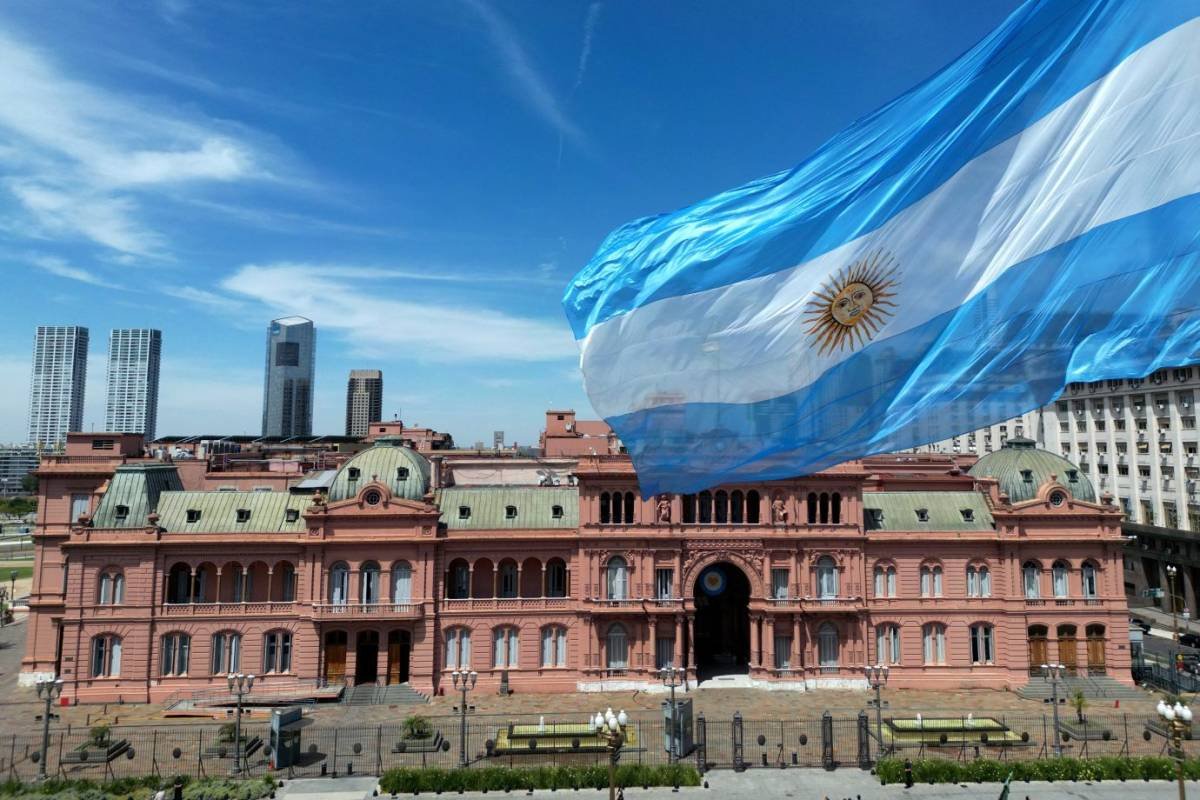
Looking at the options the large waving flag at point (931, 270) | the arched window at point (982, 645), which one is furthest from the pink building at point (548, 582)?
the large waving flag at point (931, 270)

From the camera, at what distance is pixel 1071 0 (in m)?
11.0

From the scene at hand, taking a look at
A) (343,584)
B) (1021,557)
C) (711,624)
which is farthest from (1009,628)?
(343,584)

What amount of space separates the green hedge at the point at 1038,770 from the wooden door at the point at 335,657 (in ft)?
117

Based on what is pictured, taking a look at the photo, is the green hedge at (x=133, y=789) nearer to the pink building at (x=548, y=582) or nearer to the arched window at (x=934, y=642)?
the pink building at (x=548, y=582)

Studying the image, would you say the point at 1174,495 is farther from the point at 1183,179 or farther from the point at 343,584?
the point at 1183,179

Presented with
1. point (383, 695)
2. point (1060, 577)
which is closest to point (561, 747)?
point (383, 695)

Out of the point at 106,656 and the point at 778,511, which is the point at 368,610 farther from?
the point at 778,511

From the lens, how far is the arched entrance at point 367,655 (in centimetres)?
5644

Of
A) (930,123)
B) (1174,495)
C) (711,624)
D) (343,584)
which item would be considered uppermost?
(930,123)

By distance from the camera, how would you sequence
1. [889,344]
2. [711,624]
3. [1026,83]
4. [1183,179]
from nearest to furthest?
[1183,179], [1026,83], [889,344], [711,624]

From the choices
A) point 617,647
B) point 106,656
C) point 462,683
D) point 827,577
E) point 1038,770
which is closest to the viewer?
point 1038,770

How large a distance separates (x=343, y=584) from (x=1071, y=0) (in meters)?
55.4

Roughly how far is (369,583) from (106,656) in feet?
60.3

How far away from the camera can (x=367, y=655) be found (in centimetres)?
5681
